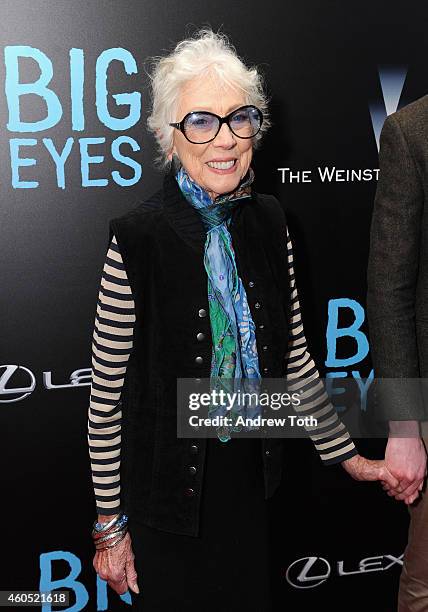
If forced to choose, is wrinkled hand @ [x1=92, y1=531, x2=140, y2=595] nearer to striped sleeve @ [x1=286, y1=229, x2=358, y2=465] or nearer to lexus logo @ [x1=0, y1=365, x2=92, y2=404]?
striped sleeve @ [x1=286, y1=229, x2=358, y2=465]

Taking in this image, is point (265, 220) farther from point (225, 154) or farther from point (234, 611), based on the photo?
point (234, 611)

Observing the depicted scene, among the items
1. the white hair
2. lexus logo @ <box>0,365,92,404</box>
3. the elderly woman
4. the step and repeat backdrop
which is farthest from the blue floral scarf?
lexus logo @ <box>0,365,92,404</box>

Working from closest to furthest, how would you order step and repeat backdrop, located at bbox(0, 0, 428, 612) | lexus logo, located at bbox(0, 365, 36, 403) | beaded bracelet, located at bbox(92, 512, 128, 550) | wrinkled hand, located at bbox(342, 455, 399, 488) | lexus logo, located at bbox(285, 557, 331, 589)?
beaded bracelet, located at bbox(92, 512, 128, 550)
wrinkled hand, located at bbox(342, 455, 399, 488)
step and repeat backdrop, located at bbox(0, 0, 428, 612)
lexus logo, located at bbox(0, 365, 36, 403)
lexus logo, located at bbox(285, 557, 331, 589)

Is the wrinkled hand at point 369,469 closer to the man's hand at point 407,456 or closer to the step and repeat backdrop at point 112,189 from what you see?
the man's hand at point 407,456

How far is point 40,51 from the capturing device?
2.11 meters

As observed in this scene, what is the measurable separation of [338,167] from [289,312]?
85cm

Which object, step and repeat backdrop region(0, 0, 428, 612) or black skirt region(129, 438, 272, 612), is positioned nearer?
black skirt region(129, 438, 272, 612)

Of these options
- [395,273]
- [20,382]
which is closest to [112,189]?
[20,382]

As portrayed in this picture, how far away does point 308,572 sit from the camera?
105 inches

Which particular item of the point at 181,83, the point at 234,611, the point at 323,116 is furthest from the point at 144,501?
the point at 323,116

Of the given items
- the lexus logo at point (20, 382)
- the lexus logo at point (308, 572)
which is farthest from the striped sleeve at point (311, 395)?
the lexus logo at point (308, 572)

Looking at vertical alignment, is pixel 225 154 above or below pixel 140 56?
below

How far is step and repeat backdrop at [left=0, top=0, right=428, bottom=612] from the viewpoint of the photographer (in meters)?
2.15

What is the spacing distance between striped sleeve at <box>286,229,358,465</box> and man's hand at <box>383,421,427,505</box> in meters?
0.13
